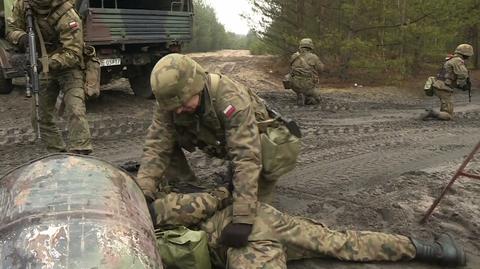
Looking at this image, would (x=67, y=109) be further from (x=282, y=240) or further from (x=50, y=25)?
(x=282, y=240)

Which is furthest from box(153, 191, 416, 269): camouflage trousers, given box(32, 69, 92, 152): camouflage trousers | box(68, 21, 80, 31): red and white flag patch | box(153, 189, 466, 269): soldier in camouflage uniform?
box(68, 21, 80, 31): red and white flag patch

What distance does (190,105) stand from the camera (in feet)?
10.8

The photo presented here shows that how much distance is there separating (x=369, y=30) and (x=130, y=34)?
26.3ft

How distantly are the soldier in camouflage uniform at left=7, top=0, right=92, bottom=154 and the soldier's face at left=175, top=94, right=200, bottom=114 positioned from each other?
219 centimetres

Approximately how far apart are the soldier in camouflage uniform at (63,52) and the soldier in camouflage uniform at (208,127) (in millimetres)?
1687

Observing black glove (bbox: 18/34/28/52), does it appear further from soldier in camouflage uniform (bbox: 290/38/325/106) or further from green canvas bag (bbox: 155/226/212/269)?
soldier in camouflage uniform (bbox: 290/38/325/106)

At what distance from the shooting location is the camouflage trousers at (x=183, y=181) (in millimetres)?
3972

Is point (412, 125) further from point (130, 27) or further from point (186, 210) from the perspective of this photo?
point (186, 210)

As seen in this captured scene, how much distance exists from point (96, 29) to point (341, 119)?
4.13m

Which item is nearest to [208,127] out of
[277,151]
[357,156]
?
[277,151]

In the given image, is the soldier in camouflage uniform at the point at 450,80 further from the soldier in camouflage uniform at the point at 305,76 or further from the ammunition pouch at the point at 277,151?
the ammunition pouch at the point at 277,151

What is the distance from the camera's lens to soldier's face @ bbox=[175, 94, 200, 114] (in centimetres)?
328

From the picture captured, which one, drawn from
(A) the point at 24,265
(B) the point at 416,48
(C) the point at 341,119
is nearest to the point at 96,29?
(C) the point at 341,119

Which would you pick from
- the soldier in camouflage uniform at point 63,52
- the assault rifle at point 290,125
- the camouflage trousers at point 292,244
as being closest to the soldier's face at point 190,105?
the camouflage trousers at point 292,244
